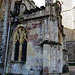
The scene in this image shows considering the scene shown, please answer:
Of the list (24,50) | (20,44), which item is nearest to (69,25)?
(20,44)

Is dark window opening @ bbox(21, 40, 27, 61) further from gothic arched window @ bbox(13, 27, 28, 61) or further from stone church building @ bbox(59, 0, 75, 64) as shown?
stone church building @ bbox(59, 0, 75, 64)

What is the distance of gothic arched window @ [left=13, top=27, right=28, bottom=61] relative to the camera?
8.39 meters

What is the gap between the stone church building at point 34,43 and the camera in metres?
7.08

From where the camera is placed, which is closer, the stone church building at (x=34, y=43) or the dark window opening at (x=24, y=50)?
the stone church building at (x=34, y=43)

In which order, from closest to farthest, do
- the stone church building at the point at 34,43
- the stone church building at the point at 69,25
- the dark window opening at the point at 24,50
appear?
the stone church building at the point at 34,43 < the dark window opening at the point at 24,50 < the stone church building at the point at 69,25

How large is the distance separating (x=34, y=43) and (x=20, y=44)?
1.37 meters

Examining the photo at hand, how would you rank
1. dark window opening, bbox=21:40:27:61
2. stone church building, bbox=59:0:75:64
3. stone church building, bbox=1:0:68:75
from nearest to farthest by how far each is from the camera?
1. stone church building, bbox=1:0:68:75
2. dark window opening, bbox=21:40:27:61
3. stone church building, bbox=59:0:75:64

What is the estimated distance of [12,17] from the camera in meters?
9.65

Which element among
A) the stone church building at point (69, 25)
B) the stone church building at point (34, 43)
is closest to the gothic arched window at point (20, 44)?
the stone church building at point (34, 43)

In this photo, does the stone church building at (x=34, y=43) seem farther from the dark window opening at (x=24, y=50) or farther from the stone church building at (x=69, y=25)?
the stone church building at (x=69, y=25)

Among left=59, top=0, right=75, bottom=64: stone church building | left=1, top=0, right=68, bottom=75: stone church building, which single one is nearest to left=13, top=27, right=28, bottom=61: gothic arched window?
left=1, top=0, right=68, bottom=75: stone church building

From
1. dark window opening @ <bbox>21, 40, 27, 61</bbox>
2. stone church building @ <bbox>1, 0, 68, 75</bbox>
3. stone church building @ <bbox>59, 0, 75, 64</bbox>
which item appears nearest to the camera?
stone church building @ <bbox>1, 0, 68, 75</bbox>

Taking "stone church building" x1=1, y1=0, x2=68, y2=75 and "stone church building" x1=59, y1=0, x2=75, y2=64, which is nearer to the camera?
"stone church building" x1=1, y1=0, x2=68, y2=75

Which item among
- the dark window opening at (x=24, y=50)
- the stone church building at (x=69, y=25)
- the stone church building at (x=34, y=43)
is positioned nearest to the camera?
the stone church building at (x=34, y=43)
